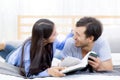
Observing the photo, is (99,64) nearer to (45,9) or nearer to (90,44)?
(90,44)

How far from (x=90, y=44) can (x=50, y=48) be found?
0.22m

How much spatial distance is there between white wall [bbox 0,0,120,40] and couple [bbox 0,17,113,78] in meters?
1.65

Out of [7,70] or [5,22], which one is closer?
[7,70]

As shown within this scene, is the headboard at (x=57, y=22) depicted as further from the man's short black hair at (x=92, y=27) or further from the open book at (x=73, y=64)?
the open book at (x=73, y=64)

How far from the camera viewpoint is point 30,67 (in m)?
1.34

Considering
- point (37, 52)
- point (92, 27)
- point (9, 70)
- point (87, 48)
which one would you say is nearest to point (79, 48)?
point (87, 48)

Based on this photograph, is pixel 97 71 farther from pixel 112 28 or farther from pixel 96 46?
pixel 112 28

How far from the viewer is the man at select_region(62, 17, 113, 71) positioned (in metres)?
1.43

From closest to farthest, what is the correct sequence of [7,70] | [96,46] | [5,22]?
[7,70], [96,46], [5,22]

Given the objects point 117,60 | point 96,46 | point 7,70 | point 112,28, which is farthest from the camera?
point 112,28

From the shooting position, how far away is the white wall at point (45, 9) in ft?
10.3

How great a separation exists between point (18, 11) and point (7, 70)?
6.08ft

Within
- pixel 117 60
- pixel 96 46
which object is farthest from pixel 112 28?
pixel 96 46

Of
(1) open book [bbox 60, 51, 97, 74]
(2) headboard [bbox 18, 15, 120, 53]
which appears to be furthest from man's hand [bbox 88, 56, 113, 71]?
(2) headboard [bbox 18, 15, 120, 53]
